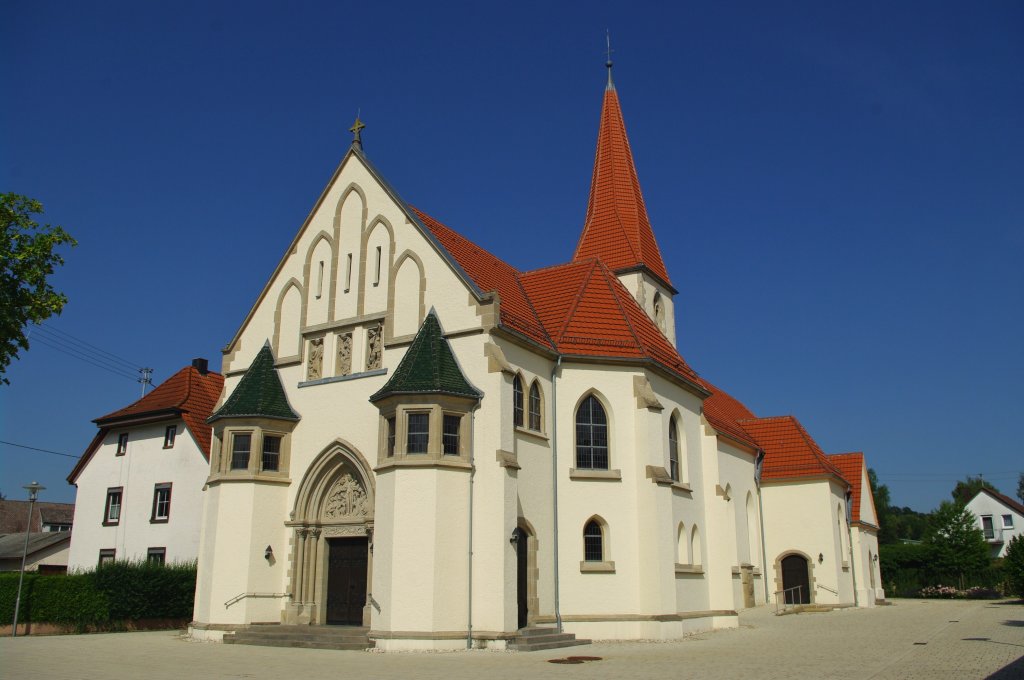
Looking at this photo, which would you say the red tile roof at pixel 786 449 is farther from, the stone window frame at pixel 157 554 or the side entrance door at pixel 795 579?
the stone window frame at pixel 157 554

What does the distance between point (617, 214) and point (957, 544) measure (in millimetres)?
31386

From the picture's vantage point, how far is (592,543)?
2348 cm

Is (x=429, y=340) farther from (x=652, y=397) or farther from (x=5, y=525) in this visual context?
(x=5, y=525)

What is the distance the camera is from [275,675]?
14.1 m

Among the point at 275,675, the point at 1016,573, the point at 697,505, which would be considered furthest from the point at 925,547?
the point at 275,675

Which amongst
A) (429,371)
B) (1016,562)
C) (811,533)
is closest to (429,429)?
(429,371)

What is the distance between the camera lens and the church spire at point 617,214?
38000 millimetres


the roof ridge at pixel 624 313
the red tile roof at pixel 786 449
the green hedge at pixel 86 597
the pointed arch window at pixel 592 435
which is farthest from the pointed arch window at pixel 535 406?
the red tile roof at pixel 786 449

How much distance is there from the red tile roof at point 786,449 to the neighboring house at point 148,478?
25.4 m

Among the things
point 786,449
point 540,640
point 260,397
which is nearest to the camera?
point 540,640

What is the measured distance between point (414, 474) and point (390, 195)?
8620 millimetres

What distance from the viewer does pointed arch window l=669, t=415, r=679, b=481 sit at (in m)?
26.1

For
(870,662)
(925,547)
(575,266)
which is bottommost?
(870,662)

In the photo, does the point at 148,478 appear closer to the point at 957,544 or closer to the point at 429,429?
the point at 429,429
